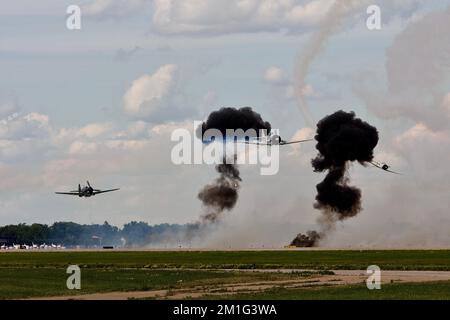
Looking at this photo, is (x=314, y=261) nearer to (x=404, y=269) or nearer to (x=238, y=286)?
(x=404, y=269)

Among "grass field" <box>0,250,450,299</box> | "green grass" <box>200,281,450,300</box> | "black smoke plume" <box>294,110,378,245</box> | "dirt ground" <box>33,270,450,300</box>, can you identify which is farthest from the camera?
"black smoke plume" <box>294,110,378,245</box>

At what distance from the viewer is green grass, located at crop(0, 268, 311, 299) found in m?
89.4

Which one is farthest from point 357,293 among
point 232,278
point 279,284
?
point 232,278

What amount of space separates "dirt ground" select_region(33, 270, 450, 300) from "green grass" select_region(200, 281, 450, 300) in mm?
3437

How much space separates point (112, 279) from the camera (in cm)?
10356

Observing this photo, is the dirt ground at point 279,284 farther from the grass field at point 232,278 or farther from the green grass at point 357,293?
the green grass at point 357,293

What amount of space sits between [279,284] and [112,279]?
18.0 meters

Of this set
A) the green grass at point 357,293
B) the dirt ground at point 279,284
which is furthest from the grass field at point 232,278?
the dirt ground at point 279,284

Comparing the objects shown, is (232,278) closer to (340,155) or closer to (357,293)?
(357,293)

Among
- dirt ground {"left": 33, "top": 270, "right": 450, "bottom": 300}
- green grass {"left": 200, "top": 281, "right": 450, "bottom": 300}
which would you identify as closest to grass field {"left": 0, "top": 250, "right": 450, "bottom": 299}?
green grass {"left": 200, "top": 281, "right": 450, "bottom": 300}

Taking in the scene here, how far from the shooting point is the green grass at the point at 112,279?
89.4 metres

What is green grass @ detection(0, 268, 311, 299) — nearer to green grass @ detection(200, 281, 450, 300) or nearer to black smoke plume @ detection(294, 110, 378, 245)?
green grass @ detection(200, 281, 450, 300)

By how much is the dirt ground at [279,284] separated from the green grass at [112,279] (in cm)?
306
